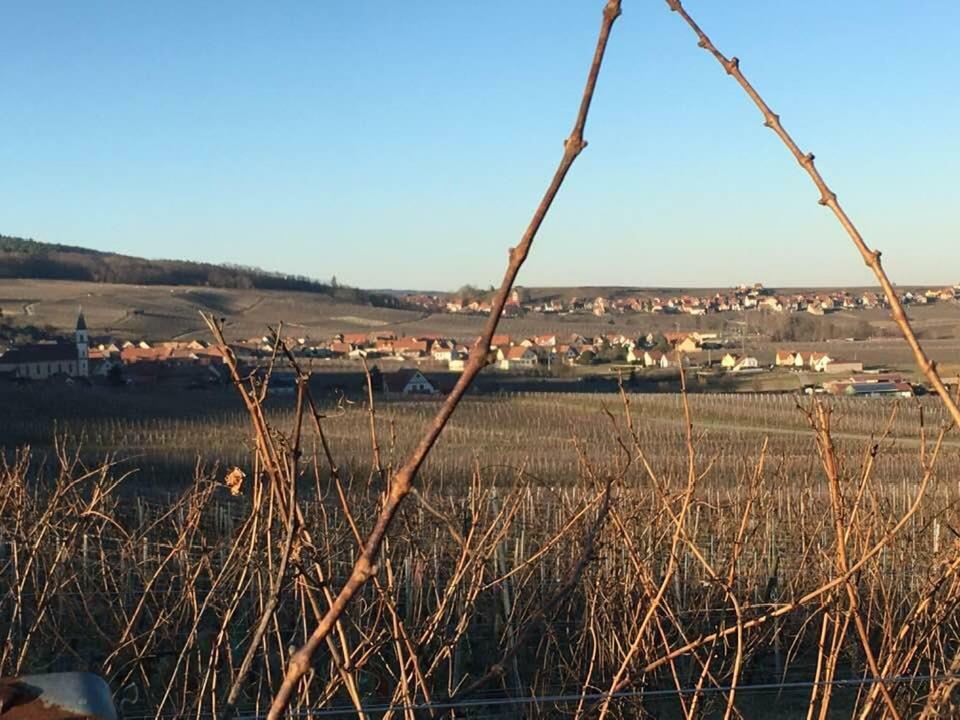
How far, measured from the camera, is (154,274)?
6091 centimetres

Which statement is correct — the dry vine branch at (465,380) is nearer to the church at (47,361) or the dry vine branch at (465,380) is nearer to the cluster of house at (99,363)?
the cluster of house at (99,363)

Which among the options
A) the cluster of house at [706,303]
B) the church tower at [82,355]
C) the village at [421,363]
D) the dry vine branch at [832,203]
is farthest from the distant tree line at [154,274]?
the dry vine branch at [832,203]

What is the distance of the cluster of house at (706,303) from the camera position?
55284mm

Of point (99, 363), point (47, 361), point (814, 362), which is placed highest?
point (814, 362)

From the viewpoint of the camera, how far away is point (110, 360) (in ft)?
102

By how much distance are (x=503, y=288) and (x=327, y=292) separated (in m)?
60.0

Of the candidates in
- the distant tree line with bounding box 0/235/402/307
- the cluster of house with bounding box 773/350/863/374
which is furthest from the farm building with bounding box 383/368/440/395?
the distant tree line with bounding box 0/235/402/307

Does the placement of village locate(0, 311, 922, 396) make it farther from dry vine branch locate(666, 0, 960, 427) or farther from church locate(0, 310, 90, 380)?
dry vine branch locate(666, 0, 960, 427)

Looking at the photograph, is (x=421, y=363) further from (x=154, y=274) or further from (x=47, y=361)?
(x=154, y=274)

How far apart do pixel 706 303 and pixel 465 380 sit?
66.5 meters

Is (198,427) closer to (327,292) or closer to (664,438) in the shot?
(664,438)

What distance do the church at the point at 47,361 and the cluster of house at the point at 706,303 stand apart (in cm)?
2528

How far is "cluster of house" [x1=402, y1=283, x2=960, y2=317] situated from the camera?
5528 centimetres

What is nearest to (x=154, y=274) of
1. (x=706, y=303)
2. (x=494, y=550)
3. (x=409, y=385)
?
(x=706, y=303)
